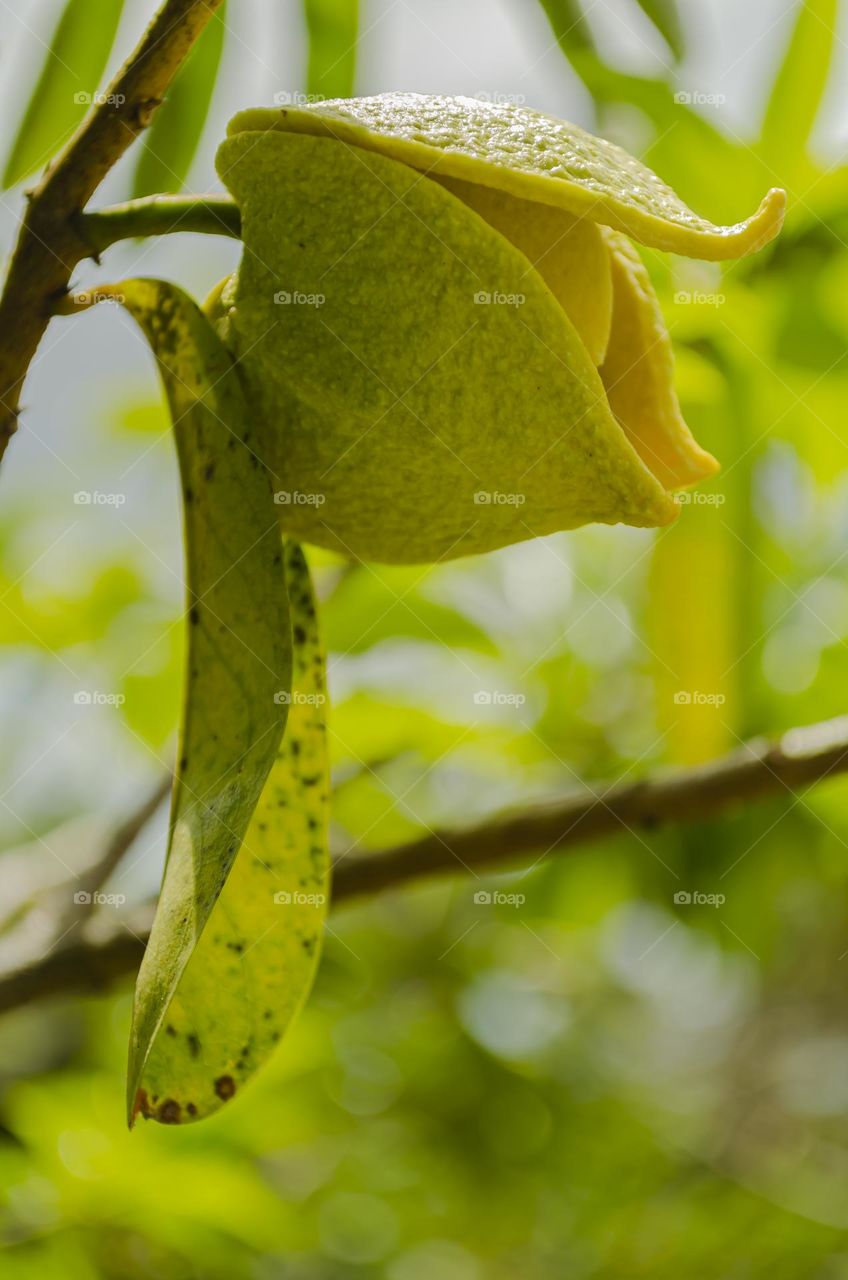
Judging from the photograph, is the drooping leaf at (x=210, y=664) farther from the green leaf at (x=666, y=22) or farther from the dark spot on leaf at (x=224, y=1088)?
the green leaf at (x=666, y=22)

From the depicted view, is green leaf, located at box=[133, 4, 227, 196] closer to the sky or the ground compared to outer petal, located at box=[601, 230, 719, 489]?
closer to the sky

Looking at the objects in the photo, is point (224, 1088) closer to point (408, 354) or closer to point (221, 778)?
point (221, 778)

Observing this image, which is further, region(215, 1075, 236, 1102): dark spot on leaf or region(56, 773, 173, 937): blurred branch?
region(56, 773, 173, 937): blurred branch

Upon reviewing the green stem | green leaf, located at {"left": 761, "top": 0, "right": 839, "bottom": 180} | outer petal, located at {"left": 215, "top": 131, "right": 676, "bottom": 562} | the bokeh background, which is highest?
the green stem

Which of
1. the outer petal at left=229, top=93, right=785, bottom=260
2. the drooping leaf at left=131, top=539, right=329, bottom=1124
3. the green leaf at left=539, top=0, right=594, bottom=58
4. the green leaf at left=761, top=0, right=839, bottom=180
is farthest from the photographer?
the green leaf at left=761, top=0, right=839, bottom=180

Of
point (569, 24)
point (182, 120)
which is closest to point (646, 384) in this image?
point (569, 24)

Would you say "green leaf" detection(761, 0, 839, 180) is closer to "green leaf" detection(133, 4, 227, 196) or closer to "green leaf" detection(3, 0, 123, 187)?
"green leaf" detection(133, 4, 227, 196)

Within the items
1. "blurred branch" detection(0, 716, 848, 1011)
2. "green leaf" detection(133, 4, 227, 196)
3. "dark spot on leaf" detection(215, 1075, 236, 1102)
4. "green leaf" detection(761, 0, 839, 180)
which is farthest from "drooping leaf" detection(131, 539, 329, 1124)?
"green leaf" detection(761, 0, 839, 180)
